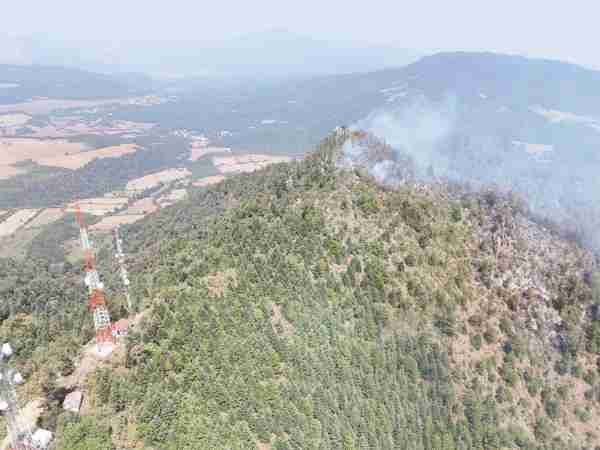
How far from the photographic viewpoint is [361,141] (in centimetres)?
9275

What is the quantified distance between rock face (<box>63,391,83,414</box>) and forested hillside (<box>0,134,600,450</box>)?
Answer: 1.12m

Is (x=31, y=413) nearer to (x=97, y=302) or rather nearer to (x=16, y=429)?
(x=16, y=429)

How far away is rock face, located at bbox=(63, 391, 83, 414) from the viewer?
4731 centimetres

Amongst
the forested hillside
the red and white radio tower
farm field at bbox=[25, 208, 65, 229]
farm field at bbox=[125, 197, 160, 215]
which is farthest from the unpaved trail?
farm field at bbox=[25, 208, 65, 229]

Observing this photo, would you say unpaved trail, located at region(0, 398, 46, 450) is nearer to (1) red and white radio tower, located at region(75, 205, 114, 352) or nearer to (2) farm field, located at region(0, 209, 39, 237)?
(1) red and white radio tower, located at region(75, 205, 114, 352)

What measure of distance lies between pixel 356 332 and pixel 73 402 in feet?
102

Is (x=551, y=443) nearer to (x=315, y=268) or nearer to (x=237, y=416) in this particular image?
(x=315, y=268)

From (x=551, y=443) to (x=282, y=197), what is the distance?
162ft

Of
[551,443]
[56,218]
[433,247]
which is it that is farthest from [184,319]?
[56,218]

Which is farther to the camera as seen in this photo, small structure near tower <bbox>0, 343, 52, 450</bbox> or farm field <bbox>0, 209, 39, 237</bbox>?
farm field <bbox>0, 209, 39, 237</bbox>

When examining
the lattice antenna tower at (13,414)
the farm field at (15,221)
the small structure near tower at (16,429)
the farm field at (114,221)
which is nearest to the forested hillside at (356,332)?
the small structure near tower at (16,429)

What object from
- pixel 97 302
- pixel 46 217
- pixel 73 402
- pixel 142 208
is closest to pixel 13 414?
pixel 73 402

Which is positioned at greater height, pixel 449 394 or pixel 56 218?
pixel 449 394

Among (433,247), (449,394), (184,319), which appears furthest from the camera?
(433,247)
